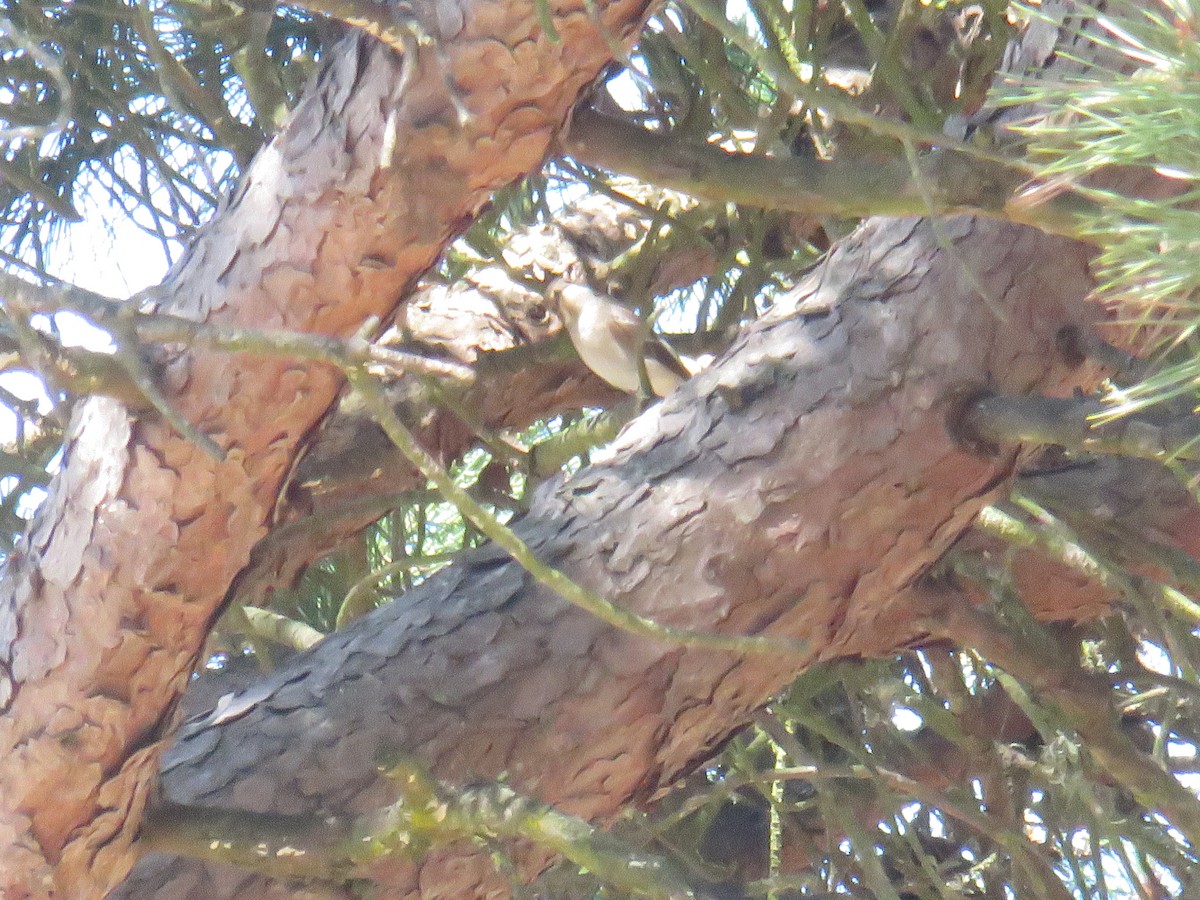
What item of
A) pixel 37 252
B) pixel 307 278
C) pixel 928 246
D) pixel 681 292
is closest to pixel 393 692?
pixel 307 278

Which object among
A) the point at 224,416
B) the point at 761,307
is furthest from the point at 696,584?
the point at 761,307

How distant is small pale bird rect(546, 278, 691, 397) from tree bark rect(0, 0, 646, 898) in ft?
2.23

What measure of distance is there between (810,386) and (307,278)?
17.2 inches

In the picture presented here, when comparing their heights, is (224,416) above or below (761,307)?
below

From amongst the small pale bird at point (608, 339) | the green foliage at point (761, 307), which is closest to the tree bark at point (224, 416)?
the green foliage at point (761, 307)

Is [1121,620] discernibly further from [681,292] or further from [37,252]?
[37,252]

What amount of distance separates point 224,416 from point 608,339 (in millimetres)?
866

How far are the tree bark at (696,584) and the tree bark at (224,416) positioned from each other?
133 millimetres

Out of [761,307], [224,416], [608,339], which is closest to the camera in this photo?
[224,416]

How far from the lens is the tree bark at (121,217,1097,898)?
3.45 ft

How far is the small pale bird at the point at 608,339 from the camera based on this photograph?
165cm

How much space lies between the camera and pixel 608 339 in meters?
1.69

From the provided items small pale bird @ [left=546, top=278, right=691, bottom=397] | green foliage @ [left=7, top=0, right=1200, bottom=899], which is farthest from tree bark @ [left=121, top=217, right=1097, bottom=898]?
small pale bird @ [left=546, top=278, right=691, bottom=397]

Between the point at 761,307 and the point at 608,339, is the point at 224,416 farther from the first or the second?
the point at 761,307
